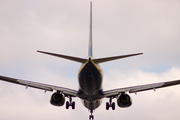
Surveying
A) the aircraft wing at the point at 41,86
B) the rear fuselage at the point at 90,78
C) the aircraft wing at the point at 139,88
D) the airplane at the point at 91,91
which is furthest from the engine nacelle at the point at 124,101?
the aircraft wing at the point at 41,86

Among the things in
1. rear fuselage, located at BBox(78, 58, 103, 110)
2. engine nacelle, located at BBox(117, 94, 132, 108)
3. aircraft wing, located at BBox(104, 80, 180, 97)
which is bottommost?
engine nacelle, located at BBox(117, 94, 132, 108)

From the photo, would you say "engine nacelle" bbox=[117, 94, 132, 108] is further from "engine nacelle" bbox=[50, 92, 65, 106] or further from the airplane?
"engine nacelle" bbox=[50, 92, 65, 106]

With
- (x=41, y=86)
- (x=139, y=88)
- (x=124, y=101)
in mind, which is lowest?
(x=124, y=101)

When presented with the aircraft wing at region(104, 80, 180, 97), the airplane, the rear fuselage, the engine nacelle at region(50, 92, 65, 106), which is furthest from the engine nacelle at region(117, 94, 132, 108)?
the engine nacelle at region(50, 92, 65, 106)

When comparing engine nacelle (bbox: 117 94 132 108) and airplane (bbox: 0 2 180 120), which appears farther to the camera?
engine nacelle (bbox: 117 94 132 108)

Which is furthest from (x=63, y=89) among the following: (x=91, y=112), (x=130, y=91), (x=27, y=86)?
(x=130, y=91)

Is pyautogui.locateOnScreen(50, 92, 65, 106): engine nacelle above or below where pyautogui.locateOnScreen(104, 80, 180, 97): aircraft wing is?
below

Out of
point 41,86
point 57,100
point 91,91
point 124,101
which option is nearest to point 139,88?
point 124,101

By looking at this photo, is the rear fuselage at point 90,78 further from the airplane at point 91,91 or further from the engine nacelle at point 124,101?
the engine nacelle at point 124,101

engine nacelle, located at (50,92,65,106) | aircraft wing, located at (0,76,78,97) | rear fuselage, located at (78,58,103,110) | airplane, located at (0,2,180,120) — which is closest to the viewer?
rear fuselage, located at (78,58,103,110)

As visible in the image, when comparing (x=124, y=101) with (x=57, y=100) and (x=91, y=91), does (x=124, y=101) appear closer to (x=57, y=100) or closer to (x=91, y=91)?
(x=91, y=91)

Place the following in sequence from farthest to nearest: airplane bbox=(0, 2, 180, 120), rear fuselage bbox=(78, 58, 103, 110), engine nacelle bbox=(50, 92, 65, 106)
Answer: engine nacelle bbox=(50, 92, 65, 106) → airplane bbox=(0, 2, 180, 120) → rear fuselage bbox=(78, 58, 103, 110)

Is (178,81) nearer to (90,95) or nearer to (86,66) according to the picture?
(90,95)

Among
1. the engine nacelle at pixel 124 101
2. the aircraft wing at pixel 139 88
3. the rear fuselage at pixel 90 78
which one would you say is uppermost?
the aircraft wing at pixel 139 88
